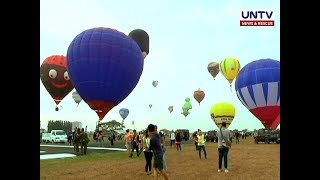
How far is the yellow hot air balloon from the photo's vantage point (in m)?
55.5

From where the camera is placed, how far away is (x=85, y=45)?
27.6 m

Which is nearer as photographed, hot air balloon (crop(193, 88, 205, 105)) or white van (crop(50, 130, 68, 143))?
white van (crop(50, 130, 68, 143))

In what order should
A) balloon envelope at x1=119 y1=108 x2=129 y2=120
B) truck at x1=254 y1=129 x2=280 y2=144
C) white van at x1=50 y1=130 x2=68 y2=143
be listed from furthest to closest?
balloon envelope at x1=119 y1=108 x2=129 y2=120 → white van at x1=50 y1=130 x2=68 y2=143 → truck at x1=254 y1=129 x2=280 y2=144

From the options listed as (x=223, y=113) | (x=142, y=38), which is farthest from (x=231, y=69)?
(x=142, y=38)

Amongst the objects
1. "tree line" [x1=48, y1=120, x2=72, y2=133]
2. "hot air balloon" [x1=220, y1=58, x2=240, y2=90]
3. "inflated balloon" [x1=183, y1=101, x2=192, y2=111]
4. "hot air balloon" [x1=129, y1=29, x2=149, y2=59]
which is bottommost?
"tree line" [x1=48, y1=120, x2=72, y2=133]

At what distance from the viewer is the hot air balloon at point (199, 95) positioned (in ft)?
221

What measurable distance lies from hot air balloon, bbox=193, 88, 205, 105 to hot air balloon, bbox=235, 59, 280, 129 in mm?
25993

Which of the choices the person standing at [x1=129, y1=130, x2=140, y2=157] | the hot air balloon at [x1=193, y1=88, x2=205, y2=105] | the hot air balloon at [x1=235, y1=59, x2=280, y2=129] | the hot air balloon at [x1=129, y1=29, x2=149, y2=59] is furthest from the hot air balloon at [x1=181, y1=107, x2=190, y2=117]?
the person standing at [x1=129, y1=130, x2=140, y2=157]

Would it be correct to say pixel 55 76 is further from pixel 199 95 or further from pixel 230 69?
pixel 199 95

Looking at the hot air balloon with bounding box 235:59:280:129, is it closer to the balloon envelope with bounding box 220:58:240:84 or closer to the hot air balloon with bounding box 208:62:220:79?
the balloon envelope with bounding box 220:58:240:84
